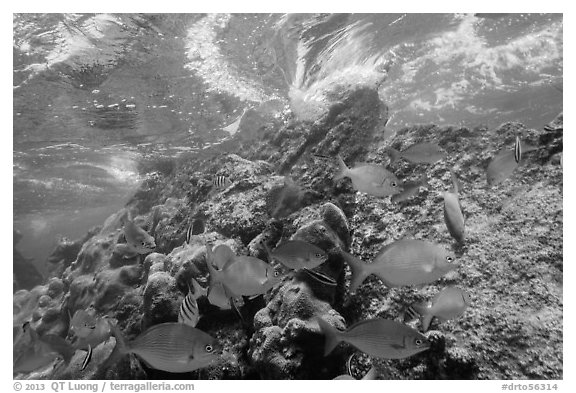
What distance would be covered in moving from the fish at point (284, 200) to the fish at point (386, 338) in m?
3.61

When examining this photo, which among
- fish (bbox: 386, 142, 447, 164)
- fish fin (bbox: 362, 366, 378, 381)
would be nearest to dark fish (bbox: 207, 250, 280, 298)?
fish fin (bbox: 362, 366, 378, 381)

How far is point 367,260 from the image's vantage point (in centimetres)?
527

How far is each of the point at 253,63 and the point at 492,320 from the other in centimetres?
1059

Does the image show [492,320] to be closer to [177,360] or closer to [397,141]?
[177,360]

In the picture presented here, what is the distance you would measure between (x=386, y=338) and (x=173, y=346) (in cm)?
176

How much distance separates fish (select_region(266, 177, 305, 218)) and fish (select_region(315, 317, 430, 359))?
3610 mm

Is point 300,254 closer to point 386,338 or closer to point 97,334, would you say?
point 386,338

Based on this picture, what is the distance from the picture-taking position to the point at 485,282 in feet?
13.9

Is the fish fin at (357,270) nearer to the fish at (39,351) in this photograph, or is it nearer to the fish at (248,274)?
the fish at (248,274)

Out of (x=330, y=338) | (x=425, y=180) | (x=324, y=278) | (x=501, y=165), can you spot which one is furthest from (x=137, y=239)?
(x=501, y=165)

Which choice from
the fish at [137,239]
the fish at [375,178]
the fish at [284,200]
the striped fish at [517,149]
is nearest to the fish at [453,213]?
the fish at [375,178]

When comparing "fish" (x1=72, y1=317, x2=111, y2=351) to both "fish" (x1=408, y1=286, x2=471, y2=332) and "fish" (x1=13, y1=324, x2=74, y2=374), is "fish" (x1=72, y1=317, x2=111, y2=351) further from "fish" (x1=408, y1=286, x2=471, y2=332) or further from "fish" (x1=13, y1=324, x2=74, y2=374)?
"fish" (x1=408, y1=286, x2=471, y2=332)

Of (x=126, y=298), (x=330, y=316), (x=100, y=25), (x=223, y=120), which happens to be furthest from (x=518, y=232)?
(x=223, y=120)

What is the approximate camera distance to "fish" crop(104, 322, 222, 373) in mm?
2791
